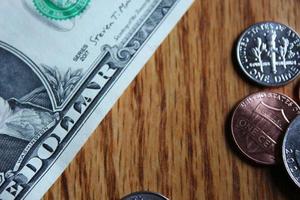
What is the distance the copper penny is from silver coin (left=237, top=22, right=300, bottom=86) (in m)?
0.02


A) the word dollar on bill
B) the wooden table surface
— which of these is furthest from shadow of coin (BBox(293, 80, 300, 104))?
the word dollar on bill

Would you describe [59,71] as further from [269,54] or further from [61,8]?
[269,54]

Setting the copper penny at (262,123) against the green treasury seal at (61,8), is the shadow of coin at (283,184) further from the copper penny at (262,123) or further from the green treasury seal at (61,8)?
the green treasury seal at (61,8)

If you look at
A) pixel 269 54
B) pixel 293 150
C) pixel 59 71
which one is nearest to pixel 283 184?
pixel 293 150

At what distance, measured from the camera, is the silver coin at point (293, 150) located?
0.54m

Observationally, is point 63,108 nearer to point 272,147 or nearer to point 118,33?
point 118,33

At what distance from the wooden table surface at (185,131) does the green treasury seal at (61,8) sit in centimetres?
10

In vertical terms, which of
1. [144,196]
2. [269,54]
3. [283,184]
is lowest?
[144,196]

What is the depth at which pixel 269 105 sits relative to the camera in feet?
1.82

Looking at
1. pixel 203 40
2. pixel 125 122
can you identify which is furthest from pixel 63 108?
pixel 203 40

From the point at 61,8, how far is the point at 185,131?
0.19 metres

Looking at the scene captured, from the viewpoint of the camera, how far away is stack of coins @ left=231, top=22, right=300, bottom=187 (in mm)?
542

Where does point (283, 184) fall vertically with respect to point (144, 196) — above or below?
above

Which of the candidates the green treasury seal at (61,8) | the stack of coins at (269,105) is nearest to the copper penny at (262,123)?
the stack of coins at (269,105)
